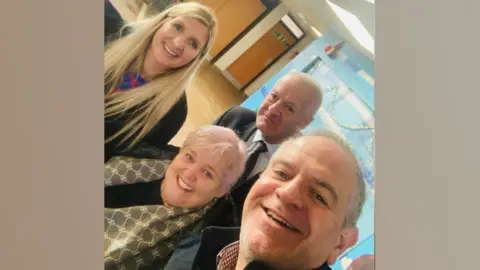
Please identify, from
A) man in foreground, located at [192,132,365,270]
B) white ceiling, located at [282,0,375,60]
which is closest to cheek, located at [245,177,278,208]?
man in foreground, located at [192,132,365,270]

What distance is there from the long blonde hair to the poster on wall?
0.63 feet

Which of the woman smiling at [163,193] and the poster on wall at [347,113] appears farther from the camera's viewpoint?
the poster on wall at [347,113]

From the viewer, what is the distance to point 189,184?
115 cm

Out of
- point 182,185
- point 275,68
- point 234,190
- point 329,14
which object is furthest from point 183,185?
point 329,14

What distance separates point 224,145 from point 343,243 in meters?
0.36

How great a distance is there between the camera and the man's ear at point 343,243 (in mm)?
1219

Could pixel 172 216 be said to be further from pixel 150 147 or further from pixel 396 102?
pixel 396 102

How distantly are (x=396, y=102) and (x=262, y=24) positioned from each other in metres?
0.40

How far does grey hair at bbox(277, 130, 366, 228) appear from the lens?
123 centimetres

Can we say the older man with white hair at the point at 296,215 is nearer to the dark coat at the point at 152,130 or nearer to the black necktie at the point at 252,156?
the black necktie at the point at 252,156

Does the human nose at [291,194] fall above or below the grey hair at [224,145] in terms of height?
below

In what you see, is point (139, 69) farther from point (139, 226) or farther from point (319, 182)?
point (319, 182)

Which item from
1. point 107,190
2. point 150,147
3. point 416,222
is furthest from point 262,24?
point 416,222

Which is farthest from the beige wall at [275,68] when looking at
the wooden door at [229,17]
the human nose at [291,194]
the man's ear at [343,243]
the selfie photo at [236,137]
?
the man's ear at [343,243]
